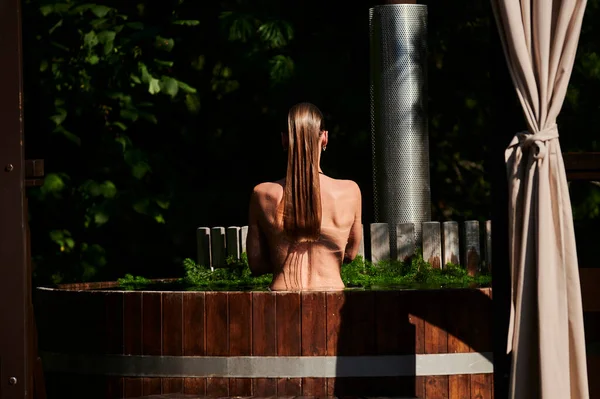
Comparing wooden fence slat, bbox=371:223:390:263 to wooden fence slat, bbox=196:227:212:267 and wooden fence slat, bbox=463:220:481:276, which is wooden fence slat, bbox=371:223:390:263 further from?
wooden fence slat, bbox=196:227:212:267

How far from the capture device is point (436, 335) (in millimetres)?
6430

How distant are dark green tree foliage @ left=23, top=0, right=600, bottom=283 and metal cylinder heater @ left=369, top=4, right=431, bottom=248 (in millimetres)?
1687

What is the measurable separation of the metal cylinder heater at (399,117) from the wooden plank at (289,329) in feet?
8.93

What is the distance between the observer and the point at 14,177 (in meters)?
5.59

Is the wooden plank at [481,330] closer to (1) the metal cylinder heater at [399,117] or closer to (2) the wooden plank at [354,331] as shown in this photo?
(2) the wooden plank at [354,331]

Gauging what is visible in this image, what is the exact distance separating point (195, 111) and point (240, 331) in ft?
23.3

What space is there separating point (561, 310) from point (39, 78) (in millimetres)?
7711

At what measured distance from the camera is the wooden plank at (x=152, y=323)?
21.3ft

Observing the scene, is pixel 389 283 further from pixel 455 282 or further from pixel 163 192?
pixel 163 192

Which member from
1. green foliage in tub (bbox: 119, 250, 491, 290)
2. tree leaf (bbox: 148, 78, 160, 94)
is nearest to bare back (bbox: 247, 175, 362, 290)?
green foliage in tub (bbox: 119, 250, 491, 290)

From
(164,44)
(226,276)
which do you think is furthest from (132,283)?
(164,44)

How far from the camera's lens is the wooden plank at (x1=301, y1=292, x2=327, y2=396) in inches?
248

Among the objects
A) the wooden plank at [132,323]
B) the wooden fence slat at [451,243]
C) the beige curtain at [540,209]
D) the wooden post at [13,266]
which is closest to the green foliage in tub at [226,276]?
the wooden fence slat at [451,243]

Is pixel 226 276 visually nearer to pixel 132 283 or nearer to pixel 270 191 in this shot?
pixel 132 283
